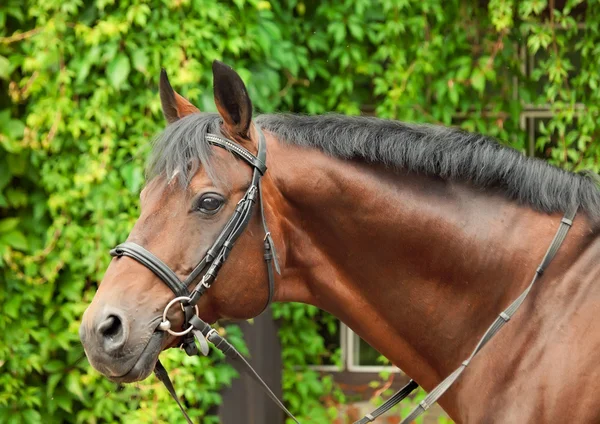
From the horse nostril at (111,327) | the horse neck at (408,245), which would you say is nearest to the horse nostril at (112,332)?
the horse nostril at (111,327)

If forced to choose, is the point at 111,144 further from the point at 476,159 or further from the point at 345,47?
the point at 476,159

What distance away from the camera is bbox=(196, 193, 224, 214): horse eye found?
2.35 metres

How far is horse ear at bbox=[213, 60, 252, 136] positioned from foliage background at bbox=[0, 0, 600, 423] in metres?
1.58

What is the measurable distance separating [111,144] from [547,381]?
2.60m

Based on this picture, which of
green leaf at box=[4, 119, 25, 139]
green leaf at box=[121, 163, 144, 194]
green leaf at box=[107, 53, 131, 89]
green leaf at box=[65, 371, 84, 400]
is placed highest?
green leaf at box=[107, 53, 131, 89]

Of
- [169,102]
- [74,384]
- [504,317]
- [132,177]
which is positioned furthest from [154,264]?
[74,384]

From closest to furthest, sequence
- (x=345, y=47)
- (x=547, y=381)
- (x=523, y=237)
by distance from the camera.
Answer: (x=547, y=381), (x=523, y=237), (x=345, y=47)

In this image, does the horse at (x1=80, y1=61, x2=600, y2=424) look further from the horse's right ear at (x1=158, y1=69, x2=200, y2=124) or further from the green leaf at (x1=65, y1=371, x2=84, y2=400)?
the green leaf at (x1=65, y1=371, x2=84, y2=400)

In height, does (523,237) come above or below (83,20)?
below

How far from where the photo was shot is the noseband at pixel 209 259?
2.29 metres

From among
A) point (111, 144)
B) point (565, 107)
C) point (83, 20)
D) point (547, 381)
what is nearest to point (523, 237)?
point (547, 381)

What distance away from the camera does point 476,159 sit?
97.4 inches

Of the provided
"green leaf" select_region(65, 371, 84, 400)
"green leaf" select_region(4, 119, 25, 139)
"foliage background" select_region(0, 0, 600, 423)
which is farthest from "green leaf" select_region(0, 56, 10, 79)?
"green leaf" select_region(65, 371, 84, 400)

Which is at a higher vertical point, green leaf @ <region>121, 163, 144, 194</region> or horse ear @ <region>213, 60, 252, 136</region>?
horse ear @ <region>213, 60, 252, 136</region>
